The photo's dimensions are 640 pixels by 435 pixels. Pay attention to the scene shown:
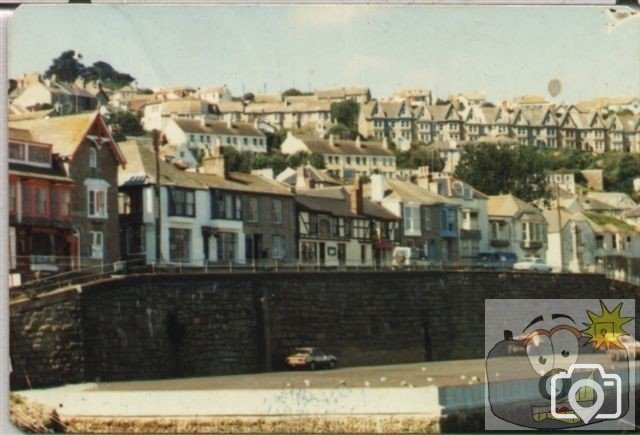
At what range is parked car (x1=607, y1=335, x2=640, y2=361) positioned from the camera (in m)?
10.9

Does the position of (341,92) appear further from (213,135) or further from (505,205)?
(505,205)

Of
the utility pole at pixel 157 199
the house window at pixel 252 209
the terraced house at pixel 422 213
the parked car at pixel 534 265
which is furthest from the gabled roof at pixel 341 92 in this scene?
the parked car at pixel 534 265

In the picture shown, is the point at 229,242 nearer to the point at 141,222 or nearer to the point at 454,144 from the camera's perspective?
the point at 141,222

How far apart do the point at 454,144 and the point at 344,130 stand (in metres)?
1.09

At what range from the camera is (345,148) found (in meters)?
13.7

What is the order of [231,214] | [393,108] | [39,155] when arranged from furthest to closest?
[231,214] < [393,108] < [39,155]

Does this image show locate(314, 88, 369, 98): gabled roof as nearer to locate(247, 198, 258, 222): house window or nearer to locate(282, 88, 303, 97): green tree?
locate(282, 88, 303, 97): green tree

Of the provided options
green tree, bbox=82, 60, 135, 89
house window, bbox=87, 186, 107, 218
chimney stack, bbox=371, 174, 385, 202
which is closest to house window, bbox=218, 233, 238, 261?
chimney stack, bbox=371, 174, 385, 202

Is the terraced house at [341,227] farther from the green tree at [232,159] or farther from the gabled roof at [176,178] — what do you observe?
the green tree at [232,159]

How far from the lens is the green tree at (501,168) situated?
13.2 meters

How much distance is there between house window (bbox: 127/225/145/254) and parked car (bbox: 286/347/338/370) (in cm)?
178

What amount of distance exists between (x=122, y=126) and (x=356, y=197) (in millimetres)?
2641

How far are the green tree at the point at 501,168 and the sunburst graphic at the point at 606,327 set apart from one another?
253cm

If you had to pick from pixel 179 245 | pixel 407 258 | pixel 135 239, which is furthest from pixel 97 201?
pixel 407 258
